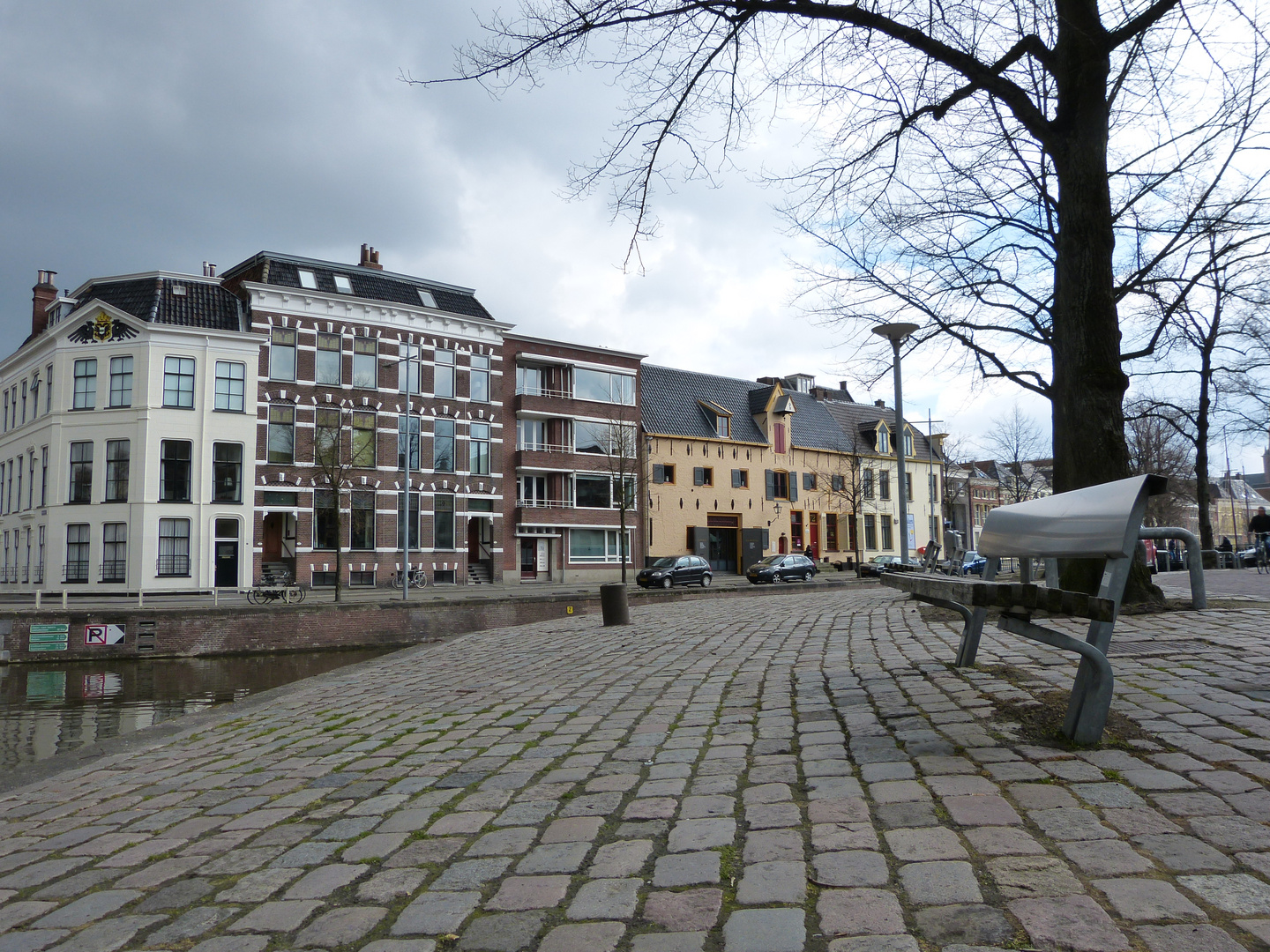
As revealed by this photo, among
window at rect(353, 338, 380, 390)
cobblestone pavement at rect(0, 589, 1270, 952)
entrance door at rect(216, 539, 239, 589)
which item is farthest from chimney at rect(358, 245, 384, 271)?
cobblestone pavement at rect(0, 589, 1270, 952)

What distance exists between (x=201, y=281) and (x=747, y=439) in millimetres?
29597

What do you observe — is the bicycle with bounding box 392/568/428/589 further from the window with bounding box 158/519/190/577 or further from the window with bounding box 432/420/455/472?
the window with bounding box 158/519/190/577

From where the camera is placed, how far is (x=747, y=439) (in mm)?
52312

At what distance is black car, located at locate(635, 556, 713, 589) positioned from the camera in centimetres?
3609

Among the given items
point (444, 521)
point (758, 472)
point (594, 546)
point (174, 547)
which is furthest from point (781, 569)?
point (174, 547)

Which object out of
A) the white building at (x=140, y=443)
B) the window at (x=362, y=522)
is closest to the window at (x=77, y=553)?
the white building at (x=140, y=443)

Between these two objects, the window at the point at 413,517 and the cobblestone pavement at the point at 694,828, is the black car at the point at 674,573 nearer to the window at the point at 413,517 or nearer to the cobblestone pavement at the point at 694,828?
the window at the point at 413,517

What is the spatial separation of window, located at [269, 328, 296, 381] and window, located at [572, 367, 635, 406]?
44.1 ft

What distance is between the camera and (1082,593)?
4121 millimetres

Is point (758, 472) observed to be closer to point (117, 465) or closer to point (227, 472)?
point (227, 472)

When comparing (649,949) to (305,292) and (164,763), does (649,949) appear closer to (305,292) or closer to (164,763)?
(164,763)

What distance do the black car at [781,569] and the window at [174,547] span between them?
22.1 meters

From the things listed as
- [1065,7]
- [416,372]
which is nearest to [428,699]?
[1065,7]

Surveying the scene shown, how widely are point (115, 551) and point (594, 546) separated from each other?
20.3m
